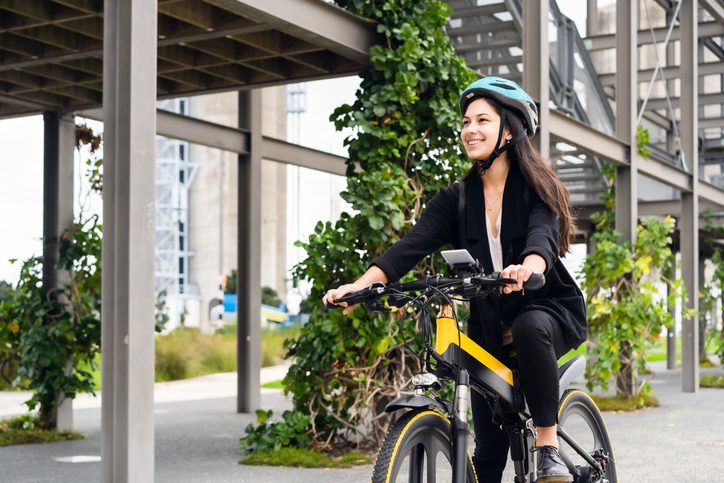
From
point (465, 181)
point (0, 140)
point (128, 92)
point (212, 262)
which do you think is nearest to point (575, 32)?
point (128, 92)

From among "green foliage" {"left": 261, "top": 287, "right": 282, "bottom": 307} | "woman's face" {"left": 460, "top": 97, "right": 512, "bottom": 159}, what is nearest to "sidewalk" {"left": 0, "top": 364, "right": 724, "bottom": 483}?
"woman's face" {"left": 460, "top": 97, "right": 512, "bottom": 159}

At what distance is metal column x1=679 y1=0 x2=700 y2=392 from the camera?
12.9 meters

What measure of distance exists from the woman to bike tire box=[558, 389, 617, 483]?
0.38m

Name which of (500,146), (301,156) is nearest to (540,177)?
(500,146)

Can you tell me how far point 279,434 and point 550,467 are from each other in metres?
4.04

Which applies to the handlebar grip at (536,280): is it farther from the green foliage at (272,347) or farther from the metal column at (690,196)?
the green foliage at (272,347)

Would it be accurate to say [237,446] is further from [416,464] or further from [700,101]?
[700,101]

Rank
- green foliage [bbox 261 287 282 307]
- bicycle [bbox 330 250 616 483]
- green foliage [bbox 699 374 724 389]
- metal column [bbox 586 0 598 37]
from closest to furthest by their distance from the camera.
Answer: bicycle [bbox 330 250 616 483]
green foliage [bbox 699 374 724 389]
metal column [bbox 586 0 598 37]
green foliage [bbox 261 287 282 307]

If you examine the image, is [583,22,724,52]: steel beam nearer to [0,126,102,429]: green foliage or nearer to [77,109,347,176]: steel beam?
[77,109,347,176]: steel beam

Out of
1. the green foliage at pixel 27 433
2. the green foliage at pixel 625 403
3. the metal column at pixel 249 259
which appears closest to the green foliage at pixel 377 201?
the green foliage at pixel 27 433

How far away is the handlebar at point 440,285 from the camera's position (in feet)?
9.21

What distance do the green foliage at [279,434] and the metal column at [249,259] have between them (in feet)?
10.2

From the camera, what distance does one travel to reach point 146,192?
4832 millimetres

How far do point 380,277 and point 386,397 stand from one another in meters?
3.94
